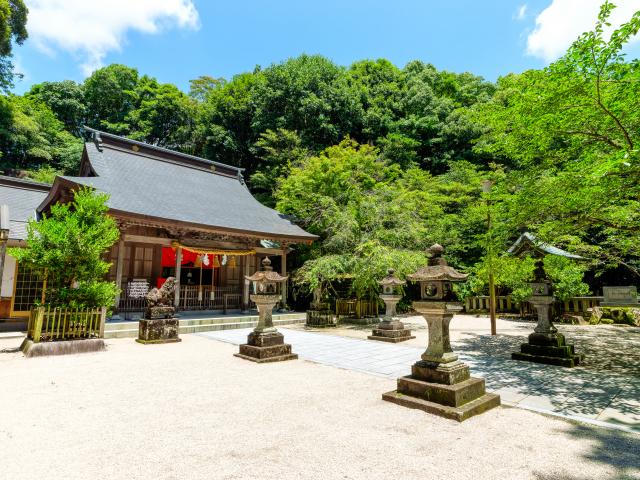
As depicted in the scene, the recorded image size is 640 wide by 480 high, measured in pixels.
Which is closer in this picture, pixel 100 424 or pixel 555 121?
pixel 100 424

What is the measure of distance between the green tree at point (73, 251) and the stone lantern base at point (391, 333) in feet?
23.0

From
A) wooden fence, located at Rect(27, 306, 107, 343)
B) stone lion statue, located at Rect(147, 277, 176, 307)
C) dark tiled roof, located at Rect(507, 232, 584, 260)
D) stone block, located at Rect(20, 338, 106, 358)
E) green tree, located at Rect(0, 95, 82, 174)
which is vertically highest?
green tree, located at Rect(0, 95, 82, 174)

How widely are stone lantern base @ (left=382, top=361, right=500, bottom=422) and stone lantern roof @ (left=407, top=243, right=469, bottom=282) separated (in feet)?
3.70

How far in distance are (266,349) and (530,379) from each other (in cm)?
484

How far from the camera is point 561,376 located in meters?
5.92

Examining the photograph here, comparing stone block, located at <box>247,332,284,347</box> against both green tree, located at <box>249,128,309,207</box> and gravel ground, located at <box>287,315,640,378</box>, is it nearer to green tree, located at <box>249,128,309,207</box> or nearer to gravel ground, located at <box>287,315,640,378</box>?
gravel ground, located at <box>287,315,640,378</box>

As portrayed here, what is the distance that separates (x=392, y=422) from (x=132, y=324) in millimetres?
8789

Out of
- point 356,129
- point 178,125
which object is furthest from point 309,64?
point 178,125

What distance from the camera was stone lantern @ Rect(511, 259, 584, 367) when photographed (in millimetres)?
6734

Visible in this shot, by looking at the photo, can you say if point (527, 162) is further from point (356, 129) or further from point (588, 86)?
point (356, 129)

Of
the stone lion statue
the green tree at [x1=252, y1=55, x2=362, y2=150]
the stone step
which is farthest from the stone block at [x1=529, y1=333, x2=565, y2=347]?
the green tree at [x1=252, y1=55, x2=362, y2=150]

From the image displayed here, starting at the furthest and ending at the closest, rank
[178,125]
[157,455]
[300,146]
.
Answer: [178,125]
[300,146]
[157,455]

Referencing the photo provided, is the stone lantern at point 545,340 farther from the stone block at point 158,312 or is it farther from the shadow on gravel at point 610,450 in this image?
the stone block at point 158,312

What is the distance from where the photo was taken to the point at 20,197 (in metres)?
13.7
